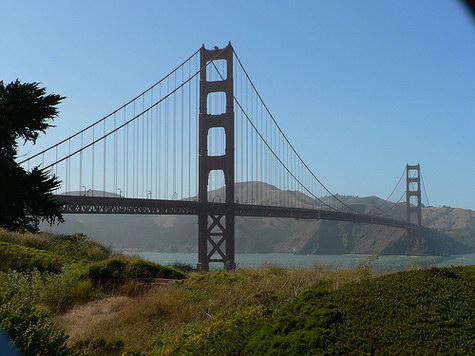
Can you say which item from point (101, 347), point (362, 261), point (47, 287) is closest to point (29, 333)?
point (101, 347)

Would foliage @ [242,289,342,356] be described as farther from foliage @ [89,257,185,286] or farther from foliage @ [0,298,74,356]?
foliage @ [89,257,185,286]

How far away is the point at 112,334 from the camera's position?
10180mm

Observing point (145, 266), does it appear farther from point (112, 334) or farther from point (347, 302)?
point (347, 302)

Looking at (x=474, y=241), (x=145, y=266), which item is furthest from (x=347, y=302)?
(x=474, y=241)

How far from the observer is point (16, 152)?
22.0m

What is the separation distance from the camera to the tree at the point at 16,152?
21.2 m

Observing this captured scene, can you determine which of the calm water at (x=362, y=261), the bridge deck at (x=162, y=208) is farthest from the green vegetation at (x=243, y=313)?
the bridge deck at (x=162, y=208)

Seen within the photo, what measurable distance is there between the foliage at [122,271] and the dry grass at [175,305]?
1.48 meters

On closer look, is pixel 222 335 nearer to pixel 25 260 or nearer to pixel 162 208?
pixel 25 260

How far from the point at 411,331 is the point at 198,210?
4756 cm

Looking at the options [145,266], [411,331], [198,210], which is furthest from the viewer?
[198,210]

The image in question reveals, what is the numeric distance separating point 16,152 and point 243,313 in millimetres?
15467

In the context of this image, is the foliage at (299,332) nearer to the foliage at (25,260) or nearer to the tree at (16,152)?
the foliage at (25,260)

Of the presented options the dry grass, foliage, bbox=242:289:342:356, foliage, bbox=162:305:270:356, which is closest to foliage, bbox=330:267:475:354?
foliage, bbox=242:289:342:356
